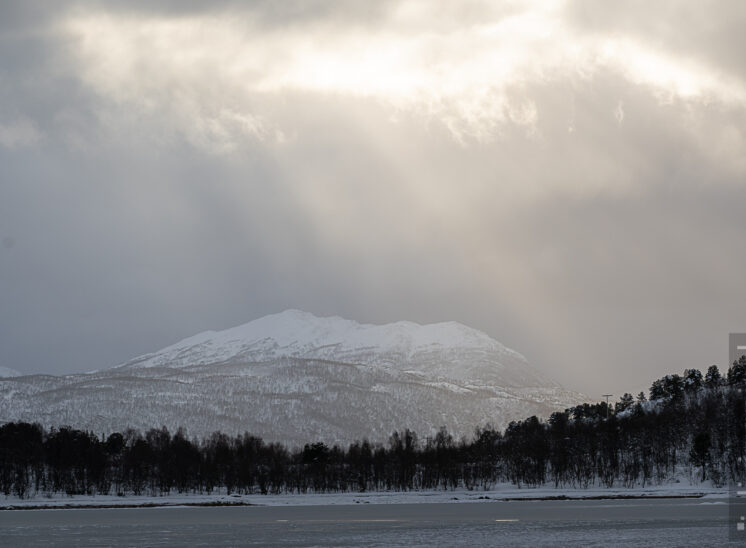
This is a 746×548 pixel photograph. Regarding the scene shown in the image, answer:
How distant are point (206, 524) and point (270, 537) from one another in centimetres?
2646

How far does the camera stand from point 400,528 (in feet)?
343

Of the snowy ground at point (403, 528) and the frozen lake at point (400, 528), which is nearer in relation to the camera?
the snowy ground at point (403, 528)

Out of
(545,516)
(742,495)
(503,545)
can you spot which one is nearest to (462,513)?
(545,516)

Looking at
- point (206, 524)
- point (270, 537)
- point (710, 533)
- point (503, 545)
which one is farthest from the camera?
point (206, 524)

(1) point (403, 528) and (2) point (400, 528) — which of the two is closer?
(1) point (403, 528)

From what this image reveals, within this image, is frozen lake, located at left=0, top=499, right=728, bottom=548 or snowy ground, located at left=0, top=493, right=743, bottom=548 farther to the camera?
frozen lake, located at left=0, top=499, right=728, bottom=548

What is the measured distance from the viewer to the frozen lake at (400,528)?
86.4 metres

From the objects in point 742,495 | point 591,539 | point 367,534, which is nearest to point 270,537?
point 367,534

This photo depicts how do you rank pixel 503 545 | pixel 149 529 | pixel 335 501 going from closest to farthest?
1. pixel 503 545
2. pixel 149 529
3. pixel 335 501

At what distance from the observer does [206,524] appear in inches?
4660

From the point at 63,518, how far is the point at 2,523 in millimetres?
16746

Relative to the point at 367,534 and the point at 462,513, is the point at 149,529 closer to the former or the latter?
the point at 367,534

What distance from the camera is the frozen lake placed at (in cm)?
8638

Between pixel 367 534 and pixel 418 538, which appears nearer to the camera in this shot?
pixel 418 538
